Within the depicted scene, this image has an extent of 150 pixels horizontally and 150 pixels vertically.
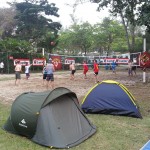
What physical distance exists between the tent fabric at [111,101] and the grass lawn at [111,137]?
385mm

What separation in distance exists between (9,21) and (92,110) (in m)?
42.0

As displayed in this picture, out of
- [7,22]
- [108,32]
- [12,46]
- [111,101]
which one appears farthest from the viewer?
[108,32]

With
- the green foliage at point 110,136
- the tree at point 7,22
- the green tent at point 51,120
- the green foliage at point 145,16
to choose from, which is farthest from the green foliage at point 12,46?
the green tent at point 51,120

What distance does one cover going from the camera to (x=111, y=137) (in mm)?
7793

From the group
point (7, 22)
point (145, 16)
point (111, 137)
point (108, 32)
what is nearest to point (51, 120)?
point (111, 137)

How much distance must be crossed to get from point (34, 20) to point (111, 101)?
38.0m

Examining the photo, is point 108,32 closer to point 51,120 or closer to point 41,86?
point 41,86

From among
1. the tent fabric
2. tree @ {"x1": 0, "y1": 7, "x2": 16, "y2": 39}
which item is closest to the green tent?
the tent fabric

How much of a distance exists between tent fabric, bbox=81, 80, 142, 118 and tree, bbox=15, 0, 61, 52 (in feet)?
115

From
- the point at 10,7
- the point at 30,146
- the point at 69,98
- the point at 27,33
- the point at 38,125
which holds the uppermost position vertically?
the point at 10,7

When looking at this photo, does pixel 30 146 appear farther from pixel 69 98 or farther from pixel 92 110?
pixel 92 110

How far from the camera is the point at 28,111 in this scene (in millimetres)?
7461

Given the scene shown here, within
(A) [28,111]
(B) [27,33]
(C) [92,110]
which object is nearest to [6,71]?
(B) [27,33]

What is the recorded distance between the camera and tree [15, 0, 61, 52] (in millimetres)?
45188
